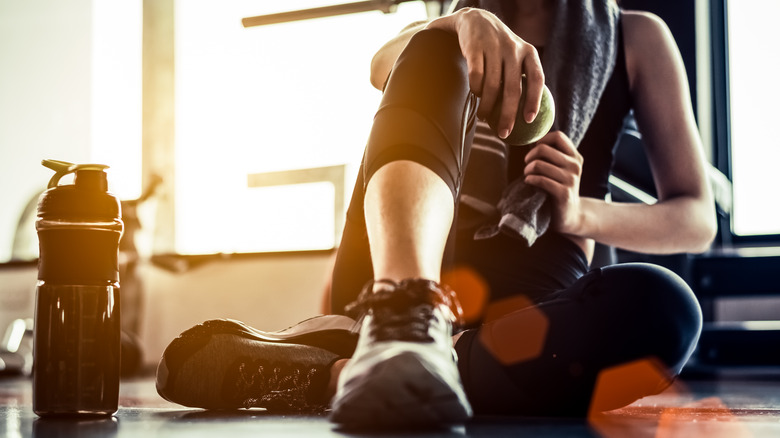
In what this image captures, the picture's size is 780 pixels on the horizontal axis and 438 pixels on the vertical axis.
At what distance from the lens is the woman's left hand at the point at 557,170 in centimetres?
93

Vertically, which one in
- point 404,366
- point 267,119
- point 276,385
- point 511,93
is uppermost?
point 267,119

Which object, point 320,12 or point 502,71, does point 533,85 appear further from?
point 320,12

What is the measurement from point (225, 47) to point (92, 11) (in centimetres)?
66

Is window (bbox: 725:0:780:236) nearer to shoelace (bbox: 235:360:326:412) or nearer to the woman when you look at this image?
the woman

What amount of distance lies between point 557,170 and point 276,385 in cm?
42

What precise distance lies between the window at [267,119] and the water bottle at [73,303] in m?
2.33

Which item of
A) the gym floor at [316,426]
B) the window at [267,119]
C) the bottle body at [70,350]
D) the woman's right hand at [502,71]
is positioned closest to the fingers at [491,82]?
the woman's right hand at [502,71]

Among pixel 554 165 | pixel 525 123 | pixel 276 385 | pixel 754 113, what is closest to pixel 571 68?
pixel 554 165

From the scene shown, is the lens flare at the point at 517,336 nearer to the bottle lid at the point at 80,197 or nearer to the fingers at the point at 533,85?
the fingers at the point at 533,85

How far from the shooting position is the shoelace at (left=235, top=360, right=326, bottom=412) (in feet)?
2.79

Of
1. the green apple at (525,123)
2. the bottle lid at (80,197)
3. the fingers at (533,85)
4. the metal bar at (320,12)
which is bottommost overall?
the bottle lid at (80,197)

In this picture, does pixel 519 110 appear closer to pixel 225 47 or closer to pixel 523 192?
pixel 523 192

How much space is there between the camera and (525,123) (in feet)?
2.41

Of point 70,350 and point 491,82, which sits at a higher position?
point 491,82
